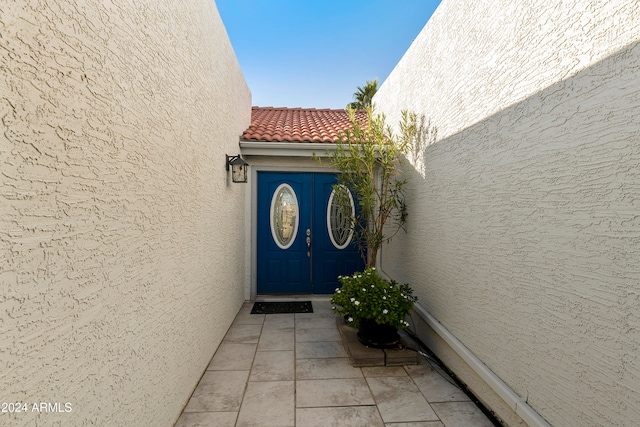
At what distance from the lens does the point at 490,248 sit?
2.96m

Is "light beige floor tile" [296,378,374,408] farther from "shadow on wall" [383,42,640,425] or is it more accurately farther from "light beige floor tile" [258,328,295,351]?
"shadow on wall" [383,42,640,425]

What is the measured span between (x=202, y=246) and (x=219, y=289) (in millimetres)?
1130

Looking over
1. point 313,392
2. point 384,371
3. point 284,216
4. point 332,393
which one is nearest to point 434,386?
point 384,371

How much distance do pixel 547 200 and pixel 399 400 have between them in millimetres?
2551

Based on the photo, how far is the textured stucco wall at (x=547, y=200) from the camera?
1.76 meters

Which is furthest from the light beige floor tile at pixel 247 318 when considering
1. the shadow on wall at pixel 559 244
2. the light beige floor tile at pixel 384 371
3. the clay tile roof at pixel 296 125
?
the clay tile roof at pixel 296 125

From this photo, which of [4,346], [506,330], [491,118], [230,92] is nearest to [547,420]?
[506,330]

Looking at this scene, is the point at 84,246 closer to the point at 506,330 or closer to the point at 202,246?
the point at 202,246

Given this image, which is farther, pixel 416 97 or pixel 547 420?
pixel 416 97

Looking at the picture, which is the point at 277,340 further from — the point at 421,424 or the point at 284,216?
the point at 284,216

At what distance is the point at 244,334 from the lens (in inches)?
193

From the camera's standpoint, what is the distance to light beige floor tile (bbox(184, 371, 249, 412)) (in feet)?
10.1

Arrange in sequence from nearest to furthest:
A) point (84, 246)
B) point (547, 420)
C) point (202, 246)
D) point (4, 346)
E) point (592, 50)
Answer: point (4, 346), point (84, 246), point (592, 50), point (547, 420), point (202, 246)

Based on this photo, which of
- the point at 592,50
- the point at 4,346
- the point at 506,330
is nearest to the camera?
the point at 4,346
